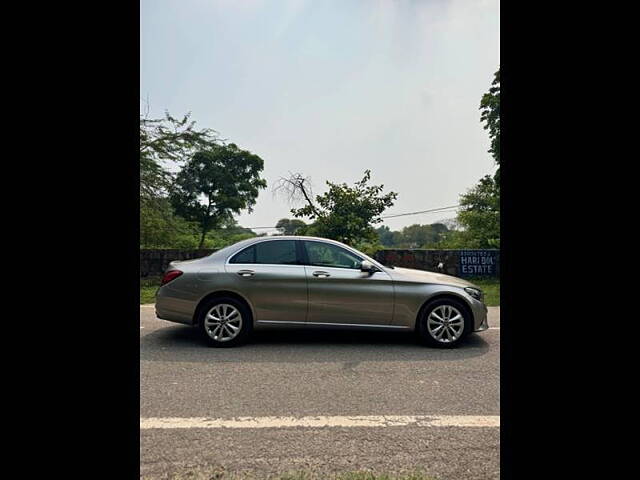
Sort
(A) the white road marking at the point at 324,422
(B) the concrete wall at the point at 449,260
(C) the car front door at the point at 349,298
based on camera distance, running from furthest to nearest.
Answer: (B) the concrete wall at the point at 449,260, (C) the car front door at the point at 349,298, (A) the white road marking at the point at 324,422

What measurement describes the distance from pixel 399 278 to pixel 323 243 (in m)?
1.15

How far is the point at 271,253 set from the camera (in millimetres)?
5660

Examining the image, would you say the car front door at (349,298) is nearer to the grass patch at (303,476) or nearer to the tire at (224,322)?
the tire at (224,322)

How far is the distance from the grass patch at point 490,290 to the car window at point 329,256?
4128mm

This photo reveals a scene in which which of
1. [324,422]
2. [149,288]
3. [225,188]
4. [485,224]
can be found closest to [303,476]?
[324,422]

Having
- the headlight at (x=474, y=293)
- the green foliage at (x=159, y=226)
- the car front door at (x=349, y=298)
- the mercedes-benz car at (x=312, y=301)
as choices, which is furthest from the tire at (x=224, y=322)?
the green foliage at (x=159, y=226)

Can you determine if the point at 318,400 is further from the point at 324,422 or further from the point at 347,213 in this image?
the point at 347,213

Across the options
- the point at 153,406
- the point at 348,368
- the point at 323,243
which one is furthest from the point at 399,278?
the point at 153,406

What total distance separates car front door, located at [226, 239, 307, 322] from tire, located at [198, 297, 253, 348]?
0.19 metres

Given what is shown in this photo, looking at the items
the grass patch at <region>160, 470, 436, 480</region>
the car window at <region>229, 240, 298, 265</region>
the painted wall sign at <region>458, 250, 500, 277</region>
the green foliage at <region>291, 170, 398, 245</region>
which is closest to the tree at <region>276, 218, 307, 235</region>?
the green foliage at <region>291, 170, 398, 245</region>

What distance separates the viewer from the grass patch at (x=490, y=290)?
9.41 metres

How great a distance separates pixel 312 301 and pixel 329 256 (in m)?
0.68
